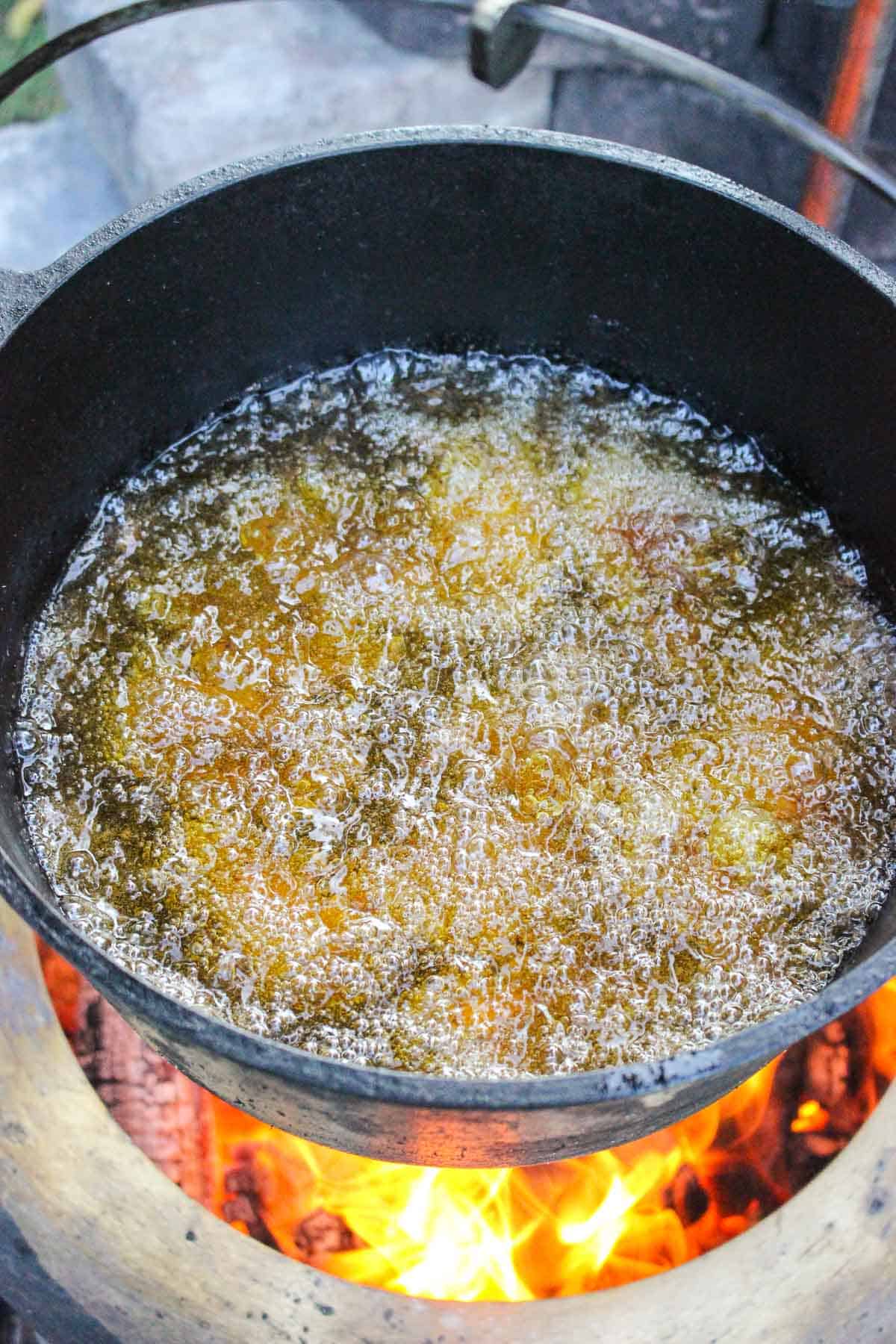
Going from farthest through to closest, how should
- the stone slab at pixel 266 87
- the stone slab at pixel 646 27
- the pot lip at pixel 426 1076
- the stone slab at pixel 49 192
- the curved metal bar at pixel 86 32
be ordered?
the stone slab at pixel 49 192, the stone slab at pixel 266 87, the stone slab at pixel 646 27, the curved metal bar at pixel 86 32, the pot lip at pixel 426 1076

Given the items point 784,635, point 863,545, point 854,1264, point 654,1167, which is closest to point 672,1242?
point 654,1167

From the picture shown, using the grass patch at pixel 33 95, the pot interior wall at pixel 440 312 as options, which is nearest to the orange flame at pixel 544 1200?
the pot interior wall at pixel 440 312

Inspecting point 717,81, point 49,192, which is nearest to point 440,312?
point 717,81

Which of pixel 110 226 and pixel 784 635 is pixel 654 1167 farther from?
pixel 110 226

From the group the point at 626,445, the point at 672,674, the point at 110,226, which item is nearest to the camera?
the point at 110,226

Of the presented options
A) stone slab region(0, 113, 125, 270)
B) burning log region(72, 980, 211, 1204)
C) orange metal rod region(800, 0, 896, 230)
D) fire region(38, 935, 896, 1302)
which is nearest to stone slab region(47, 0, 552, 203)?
stone slab region(0, 113, 125, 270)

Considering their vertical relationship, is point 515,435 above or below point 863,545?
above

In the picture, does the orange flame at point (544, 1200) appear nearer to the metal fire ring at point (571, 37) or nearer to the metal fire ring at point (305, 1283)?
the metal fire ring at point (305, 1283)
